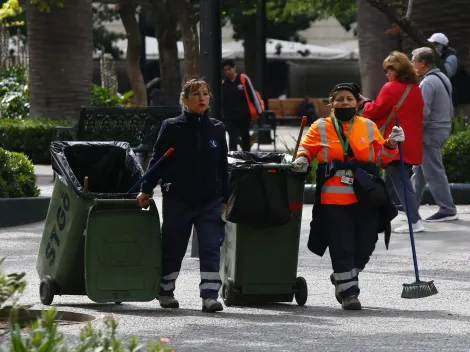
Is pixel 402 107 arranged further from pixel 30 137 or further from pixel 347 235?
pixel 30 137

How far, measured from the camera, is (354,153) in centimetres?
901

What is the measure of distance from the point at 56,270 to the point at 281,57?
39940 millimetres

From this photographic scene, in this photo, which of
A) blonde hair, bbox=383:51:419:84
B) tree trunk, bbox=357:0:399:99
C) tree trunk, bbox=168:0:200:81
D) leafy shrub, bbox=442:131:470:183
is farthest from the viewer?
tree trunk, bbox=357:0:399:99

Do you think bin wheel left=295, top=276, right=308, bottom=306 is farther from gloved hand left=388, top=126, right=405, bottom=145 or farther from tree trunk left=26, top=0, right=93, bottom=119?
tree trunk left=26, top=0, right=93, bottom=119

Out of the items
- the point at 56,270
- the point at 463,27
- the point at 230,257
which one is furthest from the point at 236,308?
the point at 463,27

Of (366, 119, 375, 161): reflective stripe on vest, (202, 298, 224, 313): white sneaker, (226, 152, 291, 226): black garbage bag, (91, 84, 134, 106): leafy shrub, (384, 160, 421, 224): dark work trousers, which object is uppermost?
(366, 119, 375, 161): reflective stripe on vest

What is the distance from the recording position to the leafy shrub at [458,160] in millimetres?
16250

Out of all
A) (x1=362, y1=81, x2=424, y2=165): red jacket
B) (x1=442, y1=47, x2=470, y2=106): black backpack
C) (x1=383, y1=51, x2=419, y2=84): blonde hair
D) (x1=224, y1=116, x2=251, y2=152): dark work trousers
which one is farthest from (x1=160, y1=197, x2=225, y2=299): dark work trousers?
(x1=224, y1=116, x2=251, y2=152): dark work trousers

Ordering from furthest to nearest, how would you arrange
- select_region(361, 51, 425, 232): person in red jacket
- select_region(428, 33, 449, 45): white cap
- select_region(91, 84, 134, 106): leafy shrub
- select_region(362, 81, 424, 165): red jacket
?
select_region(91, 84, 134, 106): leafy shrub, select_region(428, 33, 449, 45): white cap, select_region(362, 81, 424, 165): red jacket, select_region(361, 51, 425, 232): person in red jacket

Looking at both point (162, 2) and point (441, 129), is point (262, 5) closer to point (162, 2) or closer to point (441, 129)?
point (162, 2)

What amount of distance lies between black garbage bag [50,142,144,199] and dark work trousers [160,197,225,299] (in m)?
0.61

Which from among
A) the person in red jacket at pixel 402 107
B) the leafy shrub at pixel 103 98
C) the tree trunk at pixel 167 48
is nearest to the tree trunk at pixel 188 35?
the leafy shrub at pixel 103 98

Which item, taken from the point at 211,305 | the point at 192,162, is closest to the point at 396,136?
the point at 192,162

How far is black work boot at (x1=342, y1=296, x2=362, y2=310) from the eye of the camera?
29.0ft
